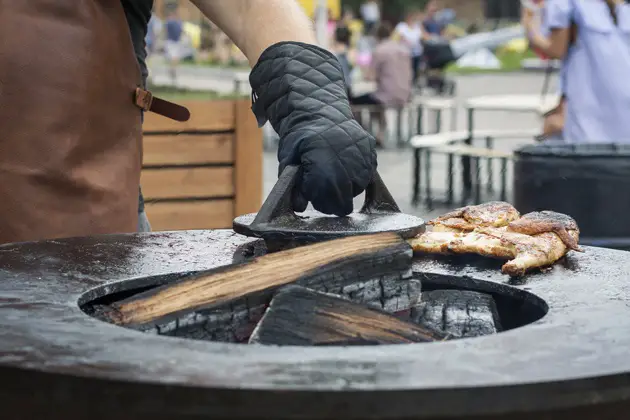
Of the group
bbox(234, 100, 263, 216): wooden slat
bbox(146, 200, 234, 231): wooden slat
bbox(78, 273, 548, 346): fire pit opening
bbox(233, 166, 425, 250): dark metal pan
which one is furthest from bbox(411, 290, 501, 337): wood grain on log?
bbox(234, 100, 263, 216): wooden slat

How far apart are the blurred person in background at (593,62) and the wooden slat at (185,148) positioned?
1861 millimetres

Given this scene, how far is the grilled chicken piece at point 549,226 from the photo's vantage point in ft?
6.86

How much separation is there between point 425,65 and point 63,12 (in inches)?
842

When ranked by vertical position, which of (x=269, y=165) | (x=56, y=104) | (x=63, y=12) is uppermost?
(x=63, y=12)

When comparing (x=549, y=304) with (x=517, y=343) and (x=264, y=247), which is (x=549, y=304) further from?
(x=264, y=247)

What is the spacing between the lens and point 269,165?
11.2 meters

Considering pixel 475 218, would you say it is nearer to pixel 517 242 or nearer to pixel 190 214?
pixel 517 242

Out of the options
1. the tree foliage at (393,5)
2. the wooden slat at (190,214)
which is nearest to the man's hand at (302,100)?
the wooden slat at (190,214)

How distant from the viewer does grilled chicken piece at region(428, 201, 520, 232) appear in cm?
224

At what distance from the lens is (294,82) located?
7.16ft

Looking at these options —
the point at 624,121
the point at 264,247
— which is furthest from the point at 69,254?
Result: the point at 624,121

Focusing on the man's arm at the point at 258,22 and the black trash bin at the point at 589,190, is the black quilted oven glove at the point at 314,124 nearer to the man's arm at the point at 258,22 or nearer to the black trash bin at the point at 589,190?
the man's arm at the point at 258,22

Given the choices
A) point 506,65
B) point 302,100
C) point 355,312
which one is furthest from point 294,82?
point 506,65

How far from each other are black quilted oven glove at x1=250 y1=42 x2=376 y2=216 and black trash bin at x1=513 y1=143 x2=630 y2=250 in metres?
2.29
